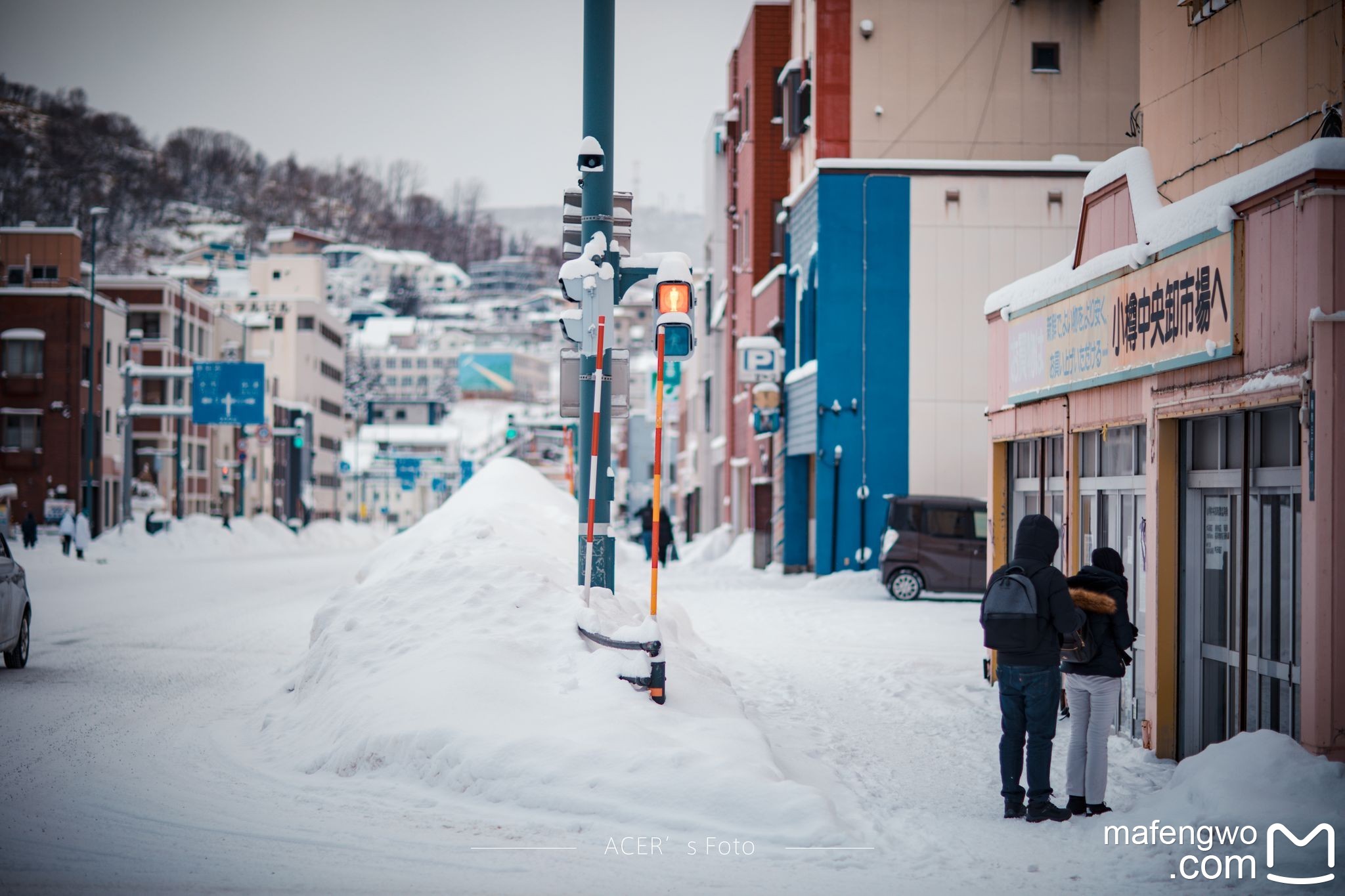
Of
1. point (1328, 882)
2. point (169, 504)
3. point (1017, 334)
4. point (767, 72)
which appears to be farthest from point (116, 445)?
point (1328, 882)

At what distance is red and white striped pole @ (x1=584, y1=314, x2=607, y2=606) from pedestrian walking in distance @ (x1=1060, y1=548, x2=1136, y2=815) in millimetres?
4245

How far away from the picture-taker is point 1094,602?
26.3ft

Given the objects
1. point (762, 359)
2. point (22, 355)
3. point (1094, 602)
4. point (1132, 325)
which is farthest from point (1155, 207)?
point (22, 355)

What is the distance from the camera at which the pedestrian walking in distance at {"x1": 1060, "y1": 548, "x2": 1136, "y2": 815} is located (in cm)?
789

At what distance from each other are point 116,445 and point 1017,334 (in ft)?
214

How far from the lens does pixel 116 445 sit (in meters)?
69.5

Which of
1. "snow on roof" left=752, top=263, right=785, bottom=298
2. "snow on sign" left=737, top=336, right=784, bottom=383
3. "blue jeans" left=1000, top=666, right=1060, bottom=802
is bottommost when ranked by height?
"blue jeans" left=1000, top=666, right=1060, bottom=802

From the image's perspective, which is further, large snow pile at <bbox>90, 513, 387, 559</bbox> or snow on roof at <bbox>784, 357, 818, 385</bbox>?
large snow pile at <bbox>90, 513, 387, 559</bbox>

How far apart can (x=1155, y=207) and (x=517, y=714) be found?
19.4 feet

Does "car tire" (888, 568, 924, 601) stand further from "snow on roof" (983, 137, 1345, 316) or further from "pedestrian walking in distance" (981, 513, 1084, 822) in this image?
"pedestrian walking in distance" (981, 513, 1084, 822)

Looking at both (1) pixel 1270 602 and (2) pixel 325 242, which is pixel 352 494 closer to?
(2) pixel 325 242

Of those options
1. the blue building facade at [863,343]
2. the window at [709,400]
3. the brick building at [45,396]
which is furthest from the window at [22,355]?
the blue building facade at [863,343]

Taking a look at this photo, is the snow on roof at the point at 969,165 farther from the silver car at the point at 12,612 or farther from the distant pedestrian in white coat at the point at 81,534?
the distant pedestrian in white coat at the point at 81,534

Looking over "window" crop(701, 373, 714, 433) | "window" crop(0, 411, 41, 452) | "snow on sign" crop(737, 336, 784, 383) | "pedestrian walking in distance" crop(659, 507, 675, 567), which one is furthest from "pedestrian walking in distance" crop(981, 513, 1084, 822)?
"window" crop(0, 411, 41, 452)
